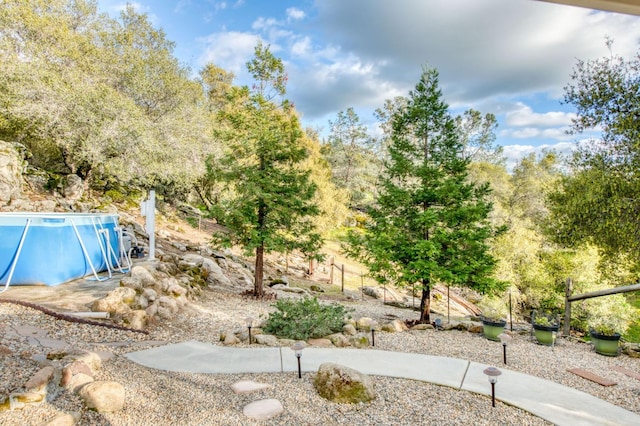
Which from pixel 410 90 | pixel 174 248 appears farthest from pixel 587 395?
pixel 174 248

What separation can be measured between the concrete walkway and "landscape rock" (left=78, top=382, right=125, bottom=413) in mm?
1090

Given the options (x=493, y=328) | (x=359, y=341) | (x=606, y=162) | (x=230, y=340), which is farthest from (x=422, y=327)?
(x=606, y=162)

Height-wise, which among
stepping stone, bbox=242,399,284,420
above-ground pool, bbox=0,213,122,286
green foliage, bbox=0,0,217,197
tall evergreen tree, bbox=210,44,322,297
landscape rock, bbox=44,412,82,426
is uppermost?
green foliage, bbox=0,0,217,197

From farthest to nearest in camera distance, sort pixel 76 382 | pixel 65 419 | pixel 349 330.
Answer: pixel 349 330
pixel 76 382
pixel 65 419

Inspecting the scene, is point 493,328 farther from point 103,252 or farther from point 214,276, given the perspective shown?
point 103,252

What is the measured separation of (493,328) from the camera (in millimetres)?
6430

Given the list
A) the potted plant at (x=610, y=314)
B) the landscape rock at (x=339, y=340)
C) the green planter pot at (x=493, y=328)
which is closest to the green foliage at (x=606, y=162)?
the potted plant at (x=610, y=314)

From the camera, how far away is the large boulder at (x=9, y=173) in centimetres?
1083

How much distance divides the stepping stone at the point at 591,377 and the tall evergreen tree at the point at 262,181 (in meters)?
6.02

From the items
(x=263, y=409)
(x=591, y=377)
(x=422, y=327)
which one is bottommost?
(x=422, y=327)

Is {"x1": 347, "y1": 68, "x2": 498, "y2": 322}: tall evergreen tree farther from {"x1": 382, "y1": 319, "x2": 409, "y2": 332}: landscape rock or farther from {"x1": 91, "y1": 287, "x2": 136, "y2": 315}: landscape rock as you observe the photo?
{"x1": 91, "y1": 287, "x2": 136, "y2": 315}: landscape rock

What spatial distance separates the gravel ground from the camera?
3.04 m

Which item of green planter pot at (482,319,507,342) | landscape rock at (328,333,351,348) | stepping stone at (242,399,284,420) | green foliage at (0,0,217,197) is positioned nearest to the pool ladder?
green foliage at (0,0,217,197)

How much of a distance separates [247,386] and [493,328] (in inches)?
190
